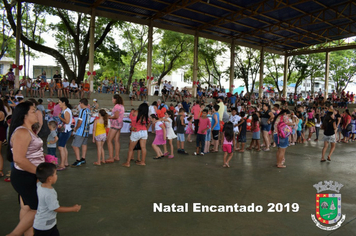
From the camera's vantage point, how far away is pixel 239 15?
2039cm

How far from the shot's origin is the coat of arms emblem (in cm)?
374

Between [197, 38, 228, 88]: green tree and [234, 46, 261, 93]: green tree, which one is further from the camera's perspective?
[234, 46, 261, 93]: green tree

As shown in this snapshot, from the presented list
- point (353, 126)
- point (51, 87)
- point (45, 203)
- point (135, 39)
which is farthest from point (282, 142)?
point (135, 39)

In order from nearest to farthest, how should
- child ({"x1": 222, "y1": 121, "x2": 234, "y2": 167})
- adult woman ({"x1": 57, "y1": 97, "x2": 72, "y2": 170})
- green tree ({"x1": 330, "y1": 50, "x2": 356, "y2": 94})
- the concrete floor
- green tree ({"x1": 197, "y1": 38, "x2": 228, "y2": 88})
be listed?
the concrete floor → adult woman ({"x1": 57, "y1": 97, "x2": 72, "y2": 170}) → child ({"x1": 222, "y1": 121, "x2": 234, "y2": 167}) → green tree ({"x1": 197, "y1": 38, "x2": 228, "y2": 88}) → green tree ({"x1": 330, "y1": 50, "x2": 356, "y2": 94})

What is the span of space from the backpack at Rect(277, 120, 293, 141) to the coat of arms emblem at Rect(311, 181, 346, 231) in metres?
1.81

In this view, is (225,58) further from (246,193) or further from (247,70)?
(246,193)

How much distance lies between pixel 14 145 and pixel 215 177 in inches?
168

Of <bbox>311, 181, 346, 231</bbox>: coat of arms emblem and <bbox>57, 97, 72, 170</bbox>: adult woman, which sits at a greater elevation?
<bbox>57, 97, 72, 170</bbox>: adult woman

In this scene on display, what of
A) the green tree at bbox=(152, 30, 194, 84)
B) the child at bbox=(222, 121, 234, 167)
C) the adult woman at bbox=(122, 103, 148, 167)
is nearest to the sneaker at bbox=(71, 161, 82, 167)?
the adult woman at bbox=(122, 103, 148, 167)

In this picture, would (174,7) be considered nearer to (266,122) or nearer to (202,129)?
(266,122)

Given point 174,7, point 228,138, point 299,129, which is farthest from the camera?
point 174,7

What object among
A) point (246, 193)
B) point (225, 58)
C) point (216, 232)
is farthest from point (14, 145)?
point (225, 58)

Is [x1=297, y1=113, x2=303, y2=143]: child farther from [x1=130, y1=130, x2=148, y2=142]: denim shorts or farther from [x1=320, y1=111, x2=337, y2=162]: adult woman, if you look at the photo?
[x1=130, y1=130, x2=148, y2=142]: denim shorts

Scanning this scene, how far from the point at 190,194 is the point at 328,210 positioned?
227 cm
